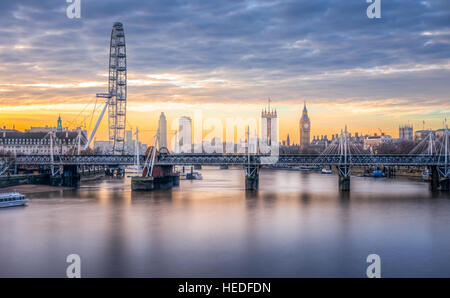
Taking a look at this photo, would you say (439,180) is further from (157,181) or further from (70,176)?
(70,176)

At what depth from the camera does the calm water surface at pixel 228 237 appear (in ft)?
66.4

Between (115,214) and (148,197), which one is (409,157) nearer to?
(148,197)

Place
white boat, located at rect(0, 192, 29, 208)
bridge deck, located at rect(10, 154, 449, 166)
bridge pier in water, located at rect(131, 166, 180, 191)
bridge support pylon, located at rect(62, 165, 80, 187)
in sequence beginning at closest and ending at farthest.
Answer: white boat, located at rect(0, 192, 29, 208), bridge pier in water, located at rect(131, 166, 180, 191), bridge deck, located at rect(10, 154, 449, 166), bridge support pylon, located at rect(62, 165, 80, 187)

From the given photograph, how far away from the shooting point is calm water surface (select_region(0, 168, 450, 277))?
20250mm

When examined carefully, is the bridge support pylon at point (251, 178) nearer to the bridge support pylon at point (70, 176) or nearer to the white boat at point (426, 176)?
the bridge support pylon at point (70, 176)

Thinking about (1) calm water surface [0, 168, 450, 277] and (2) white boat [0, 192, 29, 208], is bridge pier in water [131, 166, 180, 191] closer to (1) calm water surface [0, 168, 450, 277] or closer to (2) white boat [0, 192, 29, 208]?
(1) calm water surface [0, 168, 450, 277]

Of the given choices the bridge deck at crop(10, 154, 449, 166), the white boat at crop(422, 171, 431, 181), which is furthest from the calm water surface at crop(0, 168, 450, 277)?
the white boat at crop(422, 171, 431, 181)

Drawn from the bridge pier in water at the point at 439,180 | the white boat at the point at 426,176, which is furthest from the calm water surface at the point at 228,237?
the white boat at the point at 426,176

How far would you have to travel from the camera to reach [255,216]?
3391 cm

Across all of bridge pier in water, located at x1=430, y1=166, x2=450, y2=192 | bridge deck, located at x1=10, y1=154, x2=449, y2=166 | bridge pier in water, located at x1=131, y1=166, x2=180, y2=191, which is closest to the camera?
bridge pier in water, located at x1=430, y1=166, x2=450, y2=192

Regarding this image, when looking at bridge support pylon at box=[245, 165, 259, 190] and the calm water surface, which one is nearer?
the calm water surface

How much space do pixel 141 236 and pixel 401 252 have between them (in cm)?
1288
